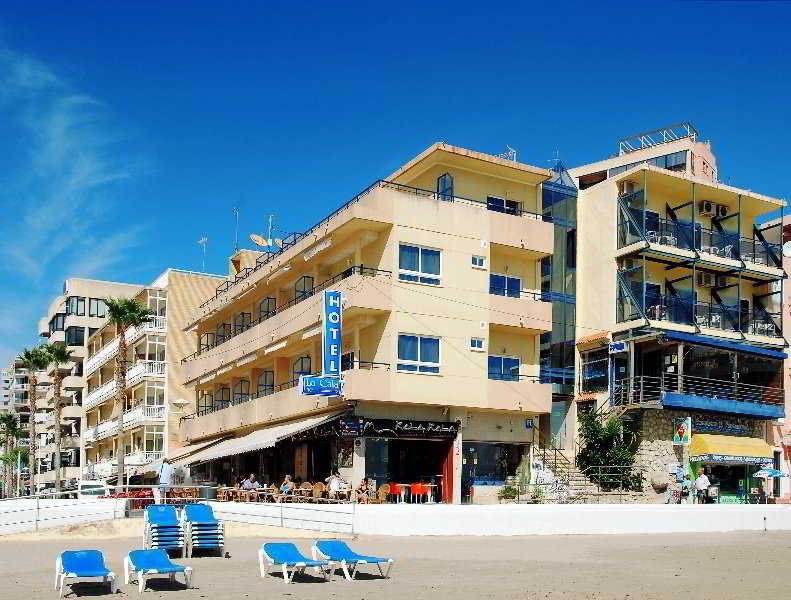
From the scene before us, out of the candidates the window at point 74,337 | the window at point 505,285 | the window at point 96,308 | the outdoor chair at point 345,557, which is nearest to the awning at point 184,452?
the window at point 505,285

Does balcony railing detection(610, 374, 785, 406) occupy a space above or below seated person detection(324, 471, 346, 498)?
above

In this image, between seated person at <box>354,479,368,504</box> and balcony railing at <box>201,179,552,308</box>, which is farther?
balcony railing at <box>201,179,552,308</box>

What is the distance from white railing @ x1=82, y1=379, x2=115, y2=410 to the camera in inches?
2810

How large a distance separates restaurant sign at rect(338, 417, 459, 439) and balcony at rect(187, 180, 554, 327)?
7.12 meters

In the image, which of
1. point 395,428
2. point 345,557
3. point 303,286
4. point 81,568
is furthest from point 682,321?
point 81,568

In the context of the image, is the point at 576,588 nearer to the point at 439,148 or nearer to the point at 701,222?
the point at 439,148

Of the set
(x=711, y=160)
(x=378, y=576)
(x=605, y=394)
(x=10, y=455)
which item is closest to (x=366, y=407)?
(x=605, y=394)

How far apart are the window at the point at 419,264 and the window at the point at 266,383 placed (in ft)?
38.2

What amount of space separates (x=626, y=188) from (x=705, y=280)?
19.6 ft

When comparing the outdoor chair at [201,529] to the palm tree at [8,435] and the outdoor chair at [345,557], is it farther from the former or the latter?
the palm tree at [8,435]

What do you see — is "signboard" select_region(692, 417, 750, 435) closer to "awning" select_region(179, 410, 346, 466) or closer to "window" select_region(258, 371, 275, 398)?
"awning" select_region(179, 410, 346, 466)

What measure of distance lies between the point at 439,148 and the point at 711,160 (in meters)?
40.9

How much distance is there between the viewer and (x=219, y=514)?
28094 mm

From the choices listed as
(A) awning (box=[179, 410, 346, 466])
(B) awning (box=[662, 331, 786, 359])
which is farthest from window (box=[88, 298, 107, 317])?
(B) awning (box=[662, 331, 786, 359])
